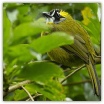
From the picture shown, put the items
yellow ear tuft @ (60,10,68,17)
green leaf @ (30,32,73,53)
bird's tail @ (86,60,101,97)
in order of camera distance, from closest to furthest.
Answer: green leaf @ (30,32,73,53) < bird's tail @ (86,60,101,97) < yellow ear tuft @ (60,10,68,17)

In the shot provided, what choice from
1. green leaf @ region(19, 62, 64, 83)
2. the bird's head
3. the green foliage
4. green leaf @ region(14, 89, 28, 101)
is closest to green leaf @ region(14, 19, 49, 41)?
the green foliage

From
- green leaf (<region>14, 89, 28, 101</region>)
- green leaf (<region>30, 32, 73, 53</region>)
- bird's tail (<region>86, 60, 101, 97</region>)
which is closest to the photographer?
green leaf (<region>30, 32, 73, 53</region>)

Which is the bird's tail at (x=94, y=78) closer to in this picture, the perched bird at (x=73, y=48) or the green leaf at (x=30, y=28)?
the perched bird at (x=73, y=48)

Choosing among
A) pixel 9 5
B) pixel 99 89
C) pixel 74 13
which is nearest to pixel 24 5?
pixel 9 5

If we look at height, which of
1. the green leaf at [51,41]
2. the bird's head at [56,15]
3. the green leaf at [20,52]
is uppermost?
the green leaf at [51,41]

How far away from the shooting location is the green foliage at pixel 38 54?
1.10m

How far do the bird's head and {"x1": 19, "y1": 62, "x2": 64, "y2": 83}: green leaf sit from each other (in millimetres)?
812

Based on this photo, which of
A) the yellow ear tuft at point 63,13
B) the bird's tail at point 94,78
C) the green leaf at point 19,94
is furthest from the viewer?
the yellow ear tuft at point 63,13

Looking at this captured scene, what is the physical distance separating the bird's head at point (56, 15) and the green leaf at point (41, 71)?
0.81 metres

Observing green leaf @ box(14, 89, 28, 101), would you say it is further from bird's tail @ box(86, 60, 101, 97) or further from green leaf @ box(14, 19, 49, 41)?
green leaf @ box(14, 19, 49, 41)

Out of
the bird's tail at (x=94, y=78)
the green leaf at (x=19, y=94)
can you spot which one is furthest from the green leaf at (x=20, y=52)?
the bird's tail at (x=94, y=78)

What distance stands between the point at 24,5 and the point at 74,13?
0.30 m

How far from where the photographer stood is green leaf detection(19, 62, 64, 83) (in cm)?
118

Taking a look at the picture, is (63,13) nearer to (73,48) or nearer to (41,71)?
(73,48)
